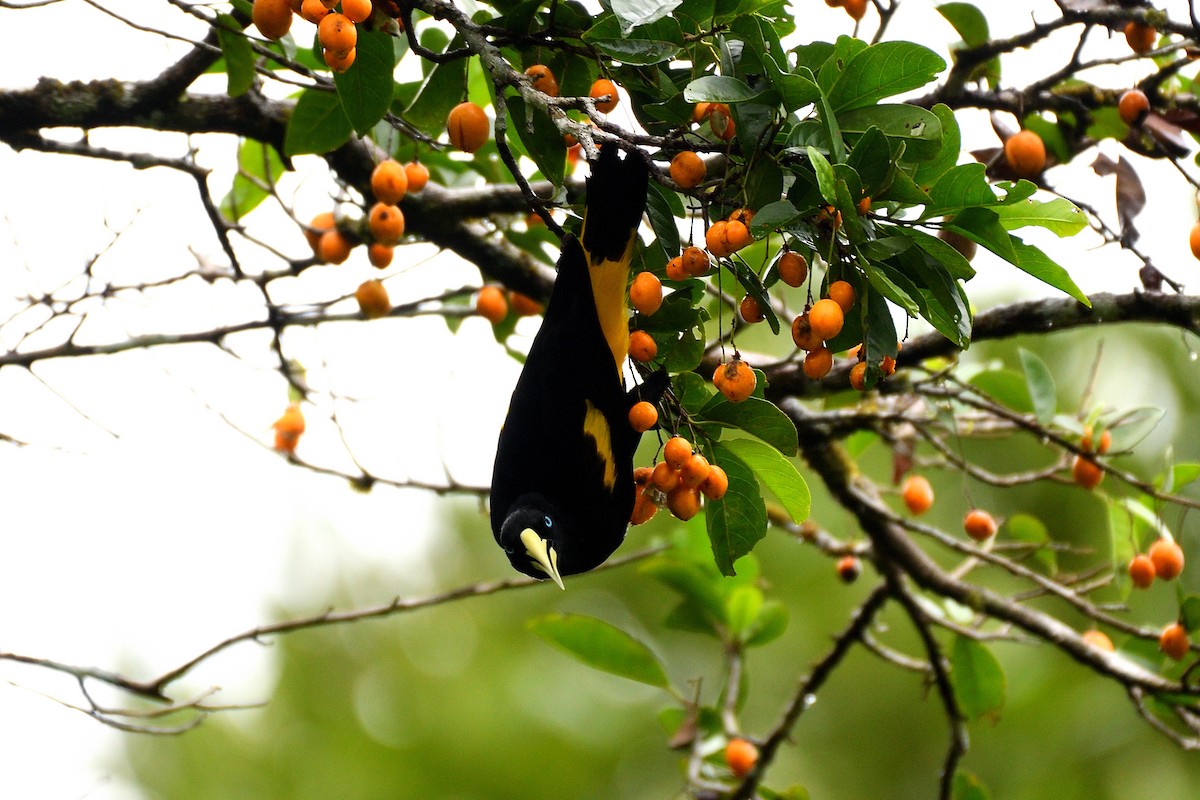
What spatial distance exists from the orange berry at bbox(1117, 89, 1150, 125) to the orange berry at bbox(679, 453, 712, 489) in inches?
62.4

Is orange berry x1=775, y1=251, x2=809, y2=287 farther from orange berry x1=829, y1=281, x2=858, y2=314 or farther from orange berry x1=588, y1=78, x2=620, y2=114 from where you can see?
orange berry x1=588, y1=78, x2=620, y2=114

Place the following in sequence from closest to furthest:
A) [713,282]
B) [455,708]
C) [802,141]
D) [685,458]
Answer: [802,141] < [685,458] < [713,282] < [455,708]

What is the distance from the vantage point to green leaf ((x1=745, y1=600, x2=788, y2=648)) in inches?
151

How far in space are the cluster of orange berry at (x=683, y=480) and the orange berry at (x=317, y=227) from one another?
5.01ft

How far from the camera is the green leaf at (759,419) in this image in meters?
1.87

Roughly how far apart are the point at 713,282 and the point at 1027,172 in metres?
0.91

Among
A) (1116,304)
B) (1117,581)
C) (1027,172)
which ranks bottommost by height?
(1117,581)

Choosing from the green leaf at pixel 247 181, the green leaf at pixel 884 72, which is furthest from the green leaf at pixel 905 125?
the green leaf at pixel 247 181

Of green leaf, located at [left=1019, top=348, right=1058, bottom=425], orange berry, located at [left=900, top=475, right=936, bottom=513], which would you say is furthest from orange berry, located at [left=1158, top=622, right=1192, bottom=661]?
orange berry, located at [left=900, top=475, right=936, bottom=513]

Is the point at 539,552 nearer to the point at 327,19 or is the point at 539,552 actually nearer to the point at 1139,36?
the point at 327,19

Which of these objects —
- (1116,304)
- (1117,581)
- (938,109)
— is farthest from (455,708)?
(938,109)

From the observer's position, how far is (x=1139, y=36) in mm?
2490

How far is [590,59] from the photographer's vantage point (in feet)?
6.19

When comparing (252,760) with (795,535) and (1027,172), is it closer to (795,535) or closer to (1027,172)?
(795,535)
